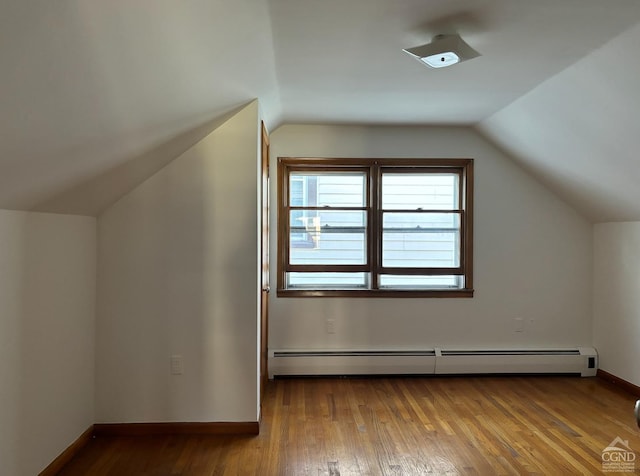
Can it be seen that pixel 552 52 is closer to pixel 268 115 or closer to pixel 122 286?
pixel 268 115

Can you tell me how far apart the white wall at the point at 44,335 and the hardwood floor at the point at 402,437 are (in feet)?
1.07

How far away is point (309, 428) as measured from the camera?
11.0 ft

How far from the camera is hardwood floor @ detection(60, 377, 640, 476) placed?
111 inches

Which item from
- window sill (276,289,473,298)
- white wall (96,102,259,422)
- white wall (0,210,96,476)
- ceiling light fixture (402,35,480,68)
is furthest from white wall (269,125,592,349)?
white wall (0,210,96,476)

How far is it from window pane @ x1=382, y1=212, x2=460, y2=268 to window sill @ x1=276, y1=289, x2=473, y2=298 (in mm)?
258

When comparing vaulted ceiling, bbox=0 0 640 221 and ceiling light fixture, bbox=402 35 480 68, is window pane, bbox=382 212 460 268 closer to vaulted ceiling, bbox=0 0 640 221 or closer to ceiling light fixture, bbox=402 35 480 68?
vaulted ceiling, bbox=0 0 640 221

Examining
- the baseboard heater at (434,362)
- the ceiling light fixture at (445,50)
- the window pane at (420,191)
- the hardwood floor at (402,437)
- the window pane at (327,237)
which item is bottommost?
the hardwood floor at (402,437)

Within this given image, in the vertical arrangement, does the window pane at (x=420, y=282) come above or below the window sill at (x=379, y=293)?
above

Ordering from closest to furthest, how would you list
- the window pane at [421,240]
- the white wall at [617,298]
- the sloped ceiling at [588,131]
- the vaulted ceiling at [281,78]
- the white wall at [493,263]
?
the vaulted ceiling at [281,78], the sloped ceiling at [588,131], the white wall at [617,298], the white wall at [493,263], the window pane at [421,240]

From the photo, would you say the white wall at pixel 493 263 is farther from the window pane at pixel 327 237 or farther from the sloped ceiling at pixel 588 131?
the window pane at pixel 327 237

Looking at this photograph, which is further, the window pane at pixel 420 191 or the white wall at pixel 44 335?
the window pane at pixel 420 191

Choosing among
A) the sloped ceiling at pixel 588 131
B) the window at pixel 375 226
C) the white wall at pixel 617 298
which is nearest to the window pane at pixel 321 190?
the window at pixel 375 226

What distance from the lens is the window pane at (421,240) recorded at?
4.75m

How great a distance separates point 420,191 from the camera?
4.78 m
